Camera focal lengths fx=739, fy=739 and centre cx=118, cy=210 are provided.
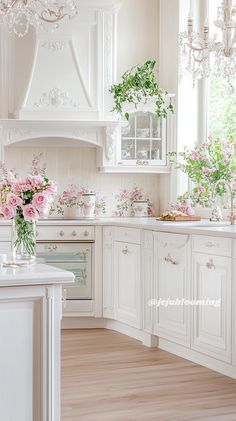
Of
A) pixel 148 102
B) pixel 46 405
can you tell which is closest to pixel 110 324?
pixel 148 102

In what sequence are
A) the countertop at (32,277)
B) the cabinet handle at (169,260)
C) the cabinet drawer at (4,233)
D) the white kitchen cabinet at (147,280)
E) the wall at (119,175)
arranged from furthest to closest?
1. the wall at (119,175)
2. the cabinet drawer at (4,233)
3. the white kitchen cabinet at (147,280)
4. the cabinet handle at (169,260)
5. the countertop at (32,277)

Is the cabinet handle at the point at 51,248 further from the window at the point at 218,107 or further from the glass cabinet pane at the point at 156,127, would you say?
the window at the point at 218,107

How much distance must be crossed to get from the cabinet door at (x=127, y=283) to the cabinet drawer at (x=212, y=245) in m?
0.83

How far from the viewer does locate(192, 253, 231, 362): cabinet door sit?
13.9 ft

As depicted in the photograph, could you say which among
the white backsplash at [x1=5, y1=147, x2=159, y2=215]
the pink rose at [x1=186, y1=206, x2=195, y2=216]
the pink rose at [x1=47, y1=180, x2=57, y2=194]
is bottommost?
the pink rose at [x1=186, y1=206, x2=195, y2=216]

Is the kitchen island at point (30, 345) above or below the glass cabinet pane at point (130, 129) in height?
below

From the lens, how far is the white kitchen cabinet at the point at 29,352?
267 cm

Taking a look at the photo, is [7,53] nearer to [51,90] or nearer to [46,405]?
[51,90]

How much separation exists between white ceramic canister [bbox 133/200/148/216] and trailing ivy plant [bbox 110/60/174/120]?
29.6 inches

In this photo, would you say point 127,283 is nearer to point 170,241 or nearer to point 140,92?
point 170,241

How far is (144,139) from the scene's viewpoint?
20.0 ft

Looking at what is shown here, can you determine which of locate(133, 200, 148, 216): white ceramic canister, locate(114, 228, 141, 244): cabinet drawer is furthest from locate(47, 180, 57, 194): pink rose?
locate(133, 200, 148, 216): white ceramic canister

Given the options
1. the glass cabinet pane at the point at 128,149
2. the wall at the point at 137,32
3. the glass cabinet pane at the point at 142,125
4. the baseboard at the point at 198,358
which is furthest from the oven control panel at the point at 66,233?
the wall at the point at 137,32

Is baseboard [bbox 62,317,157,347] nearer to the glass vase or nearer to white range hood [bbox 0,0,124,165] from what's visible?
white range hood [bbox 0,0,124,165]
